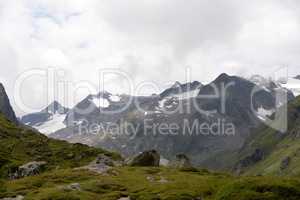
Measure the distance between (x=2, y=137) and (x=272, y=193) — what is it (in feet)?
486

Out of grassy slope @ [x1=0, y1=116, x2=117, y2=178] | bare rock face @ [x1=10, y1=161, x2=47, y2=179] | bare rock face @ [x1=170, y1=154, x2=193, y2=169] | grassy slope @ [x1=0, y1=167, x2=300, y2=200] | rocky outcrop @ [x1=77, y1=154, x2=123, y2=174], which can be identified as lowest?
grassy slope @ [x1=0, y1=116, x2=117, y2=178]

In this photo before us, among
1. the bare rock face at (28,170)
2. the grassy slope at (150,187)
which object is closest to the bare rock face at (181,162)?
the grassy slope at (150,187)

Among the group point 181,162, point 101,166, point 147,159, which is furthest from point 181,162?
point 101,166

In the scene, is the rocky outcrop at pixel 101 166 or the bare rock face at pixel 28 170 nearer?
the rocky outcrop at pixel 101 166

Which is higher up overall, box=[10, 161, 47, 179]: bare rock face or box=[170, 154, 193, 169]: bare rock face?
box=[10, 161, 47, 179]: bare rock face

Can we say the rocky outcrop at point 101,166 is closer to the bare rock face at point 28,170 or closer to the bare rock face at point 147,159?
the bare rock face at point 147,159

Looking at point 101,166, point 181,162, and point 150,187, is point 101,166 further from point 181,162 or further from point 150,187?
point 150,187

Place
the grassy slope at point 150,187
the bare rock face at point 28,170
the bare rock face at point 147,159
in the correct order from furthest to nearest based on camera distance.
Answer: the bare rock face at point 147,159 → the bare rock face at point 28,170 → the grassy slope at point 150,187

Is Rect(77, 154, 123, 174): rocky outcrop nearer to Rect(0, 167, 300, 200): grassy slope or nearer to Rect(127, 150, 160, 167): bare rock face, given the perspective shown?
Rect(0, 167, 300, 200): grassy slope

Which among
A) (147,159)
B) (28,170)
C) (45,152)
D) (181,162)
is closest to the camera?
(28,170)

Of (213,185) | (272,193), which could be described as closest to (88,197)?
(213,185)

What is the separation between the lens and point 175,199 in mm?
64062

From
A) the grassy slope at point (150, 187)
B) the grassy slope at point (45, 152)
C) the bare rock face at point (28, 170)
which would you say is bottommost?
the grassy slope at point (45, 152)

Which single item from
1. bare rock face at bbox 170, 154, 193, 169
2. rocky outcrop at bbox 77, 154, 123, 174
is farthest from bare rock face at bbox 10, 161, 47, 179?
bare rock face at bbox 170, 154, 193, 169
